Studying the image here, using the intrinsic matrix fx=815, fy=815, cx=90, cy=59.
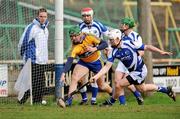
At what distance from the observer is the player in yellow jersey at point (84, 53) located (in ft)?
55.7

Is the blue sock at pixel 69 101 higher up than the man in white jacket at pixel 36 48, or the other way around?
the man in white jacket at pixel 36 48

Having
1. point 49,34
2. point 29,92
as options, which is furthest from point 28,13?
point 29,92

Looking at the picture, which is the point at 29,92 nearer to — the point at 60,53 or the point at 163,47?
the point at 60,53

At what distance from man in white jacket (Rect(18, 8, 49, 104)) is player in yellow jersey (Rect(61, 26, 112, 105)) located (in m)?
0.98

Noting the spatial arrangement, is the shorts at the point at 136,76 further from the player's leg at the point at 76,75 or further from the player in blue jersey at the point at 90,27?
the player in blue jersey at the point at 90,27

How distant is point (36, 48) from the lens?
18172 millimetres

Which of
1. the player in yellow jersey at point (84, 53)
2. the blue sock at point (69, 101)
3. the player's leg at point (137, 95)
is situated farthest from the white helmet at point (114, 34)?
the player's leg at point (137, 95)

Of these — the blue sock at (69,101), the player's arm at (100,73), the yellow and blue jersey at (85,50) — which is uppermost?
the yellow and blue jersey at (85,50)

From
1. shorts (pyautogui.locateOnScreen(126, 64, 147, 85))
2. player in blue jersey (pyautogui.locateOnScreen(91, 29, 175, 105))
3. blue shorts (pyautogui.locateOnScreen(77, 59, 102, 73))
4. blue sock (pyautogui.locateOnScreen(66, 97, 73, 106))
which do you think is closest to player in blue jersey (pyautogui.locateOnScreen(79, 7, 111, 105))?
blue shorts (pyautogui.locateOnScreen(77, 59, 102, 73))

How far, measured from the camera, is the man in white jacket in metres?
18.1

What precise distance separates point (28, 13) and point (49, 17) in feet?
2.86

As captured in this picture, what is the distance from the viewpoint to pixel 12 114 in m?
14.6

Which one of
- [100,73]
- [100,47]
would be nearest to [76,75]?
[100,47]

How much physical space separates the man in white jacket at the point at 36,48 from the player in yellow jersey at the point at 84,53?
98 centimetres
